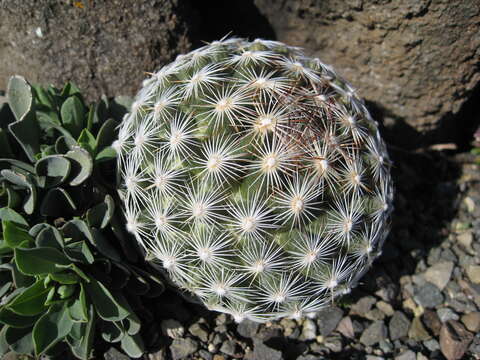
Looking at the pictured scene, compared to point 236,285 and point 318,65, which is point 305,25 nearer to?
point 318,65

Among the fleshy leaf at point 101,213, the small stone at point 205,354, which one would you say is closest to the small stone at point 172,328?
the small stone at point 205,354

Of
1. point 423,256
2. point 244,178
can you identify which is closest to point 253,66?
point 244,178

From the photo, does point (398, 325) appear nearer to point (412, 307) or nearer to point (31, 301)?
point (412, 307)

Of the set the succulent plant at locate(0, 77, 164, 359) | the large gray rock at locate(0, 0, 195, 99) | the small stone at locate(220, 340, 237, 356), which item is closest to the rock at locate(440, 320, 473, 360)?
the small stone at locate(220, 340, 237, 356)

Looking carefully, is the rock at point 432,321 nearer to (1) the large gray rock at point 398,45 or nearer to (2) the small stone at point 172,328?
(1) the large gray rock at point 398,45

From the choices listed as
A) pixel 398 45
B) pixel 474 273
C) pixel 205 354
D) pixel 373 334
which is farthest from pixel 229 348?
pixel 398 45

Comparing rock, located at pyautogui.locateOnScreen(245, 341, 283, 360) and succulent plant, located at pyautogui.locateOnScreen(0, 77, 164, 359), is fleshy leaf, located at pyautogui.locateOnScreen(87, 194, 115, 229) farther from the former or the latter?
rock, located at pyautogui.locateOnScreen(245, 341, 283, 360)

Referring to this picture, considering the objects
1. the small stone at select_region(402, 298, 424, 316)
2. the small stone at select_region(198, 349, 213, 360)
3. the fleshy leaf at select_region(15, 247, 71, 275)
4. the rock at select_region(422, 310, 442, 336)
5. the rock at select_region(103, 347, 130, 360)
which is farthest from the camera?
the small stone at select_region(402, 298, 424, 316)
